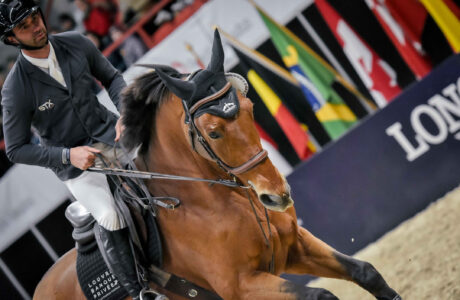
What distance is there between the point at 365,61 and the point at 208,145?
14.0 feet

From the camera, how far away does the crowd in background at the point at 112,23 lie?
22.4 feet

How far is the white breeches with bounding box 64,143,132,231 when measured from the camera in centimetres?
344

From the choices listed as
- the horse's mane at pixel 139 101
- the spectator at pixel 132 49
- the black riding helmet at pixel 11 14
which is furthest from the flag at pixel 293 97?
the black riding helmet at pixel 11 14

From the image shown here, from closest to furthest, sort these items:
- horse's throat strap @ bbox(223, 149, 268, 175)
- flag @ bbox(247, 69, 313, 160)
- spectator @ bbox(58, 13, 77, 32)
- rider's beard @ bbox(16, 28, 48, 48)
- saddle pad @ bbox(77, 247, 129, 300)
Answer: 1. horse's throat strap @ bbox(223, 149, 268, 175)
2. rider's beard @ bbox(16, 28, 48, 48)
3. saddle pad @ bbox(77, 247, 129, 300)
4. flag @ bbox(247, 69, 313, 160)
5. spectator @ bbox(58, 13, 77, 32)

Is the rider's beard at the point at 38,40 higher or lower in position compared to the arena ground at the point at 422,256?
higher

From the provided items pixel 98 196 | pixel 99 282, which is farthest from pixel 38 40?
pixel 99 282

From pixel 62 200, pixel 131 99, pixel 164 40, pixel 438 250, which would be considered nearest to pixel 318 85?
pixel 164 40

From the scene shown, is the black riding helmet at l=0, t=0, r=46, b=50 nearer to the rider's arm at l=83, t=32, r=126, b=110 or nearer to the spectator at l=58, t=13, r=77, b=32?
the rider's arm at l=83, t=32, r=126, b=110

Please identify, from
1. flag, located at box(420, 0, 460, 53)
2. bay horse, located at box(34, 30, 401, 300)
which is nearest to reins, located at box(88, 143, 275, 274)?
bay horse, located at box(34, 30, 401, 300)

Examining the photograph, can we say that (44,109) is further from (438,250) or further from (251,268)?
(438,250)

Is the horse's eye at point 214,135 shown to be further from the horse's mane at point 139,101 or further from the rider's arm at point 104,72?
the rider's arm at point 104,72

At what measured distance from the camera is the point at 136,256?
3.52 m

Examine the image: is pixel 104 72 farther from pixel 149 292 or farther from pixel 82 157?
pixel 149 292

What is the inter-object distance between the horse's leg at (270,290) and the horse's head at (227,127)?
0.59m
